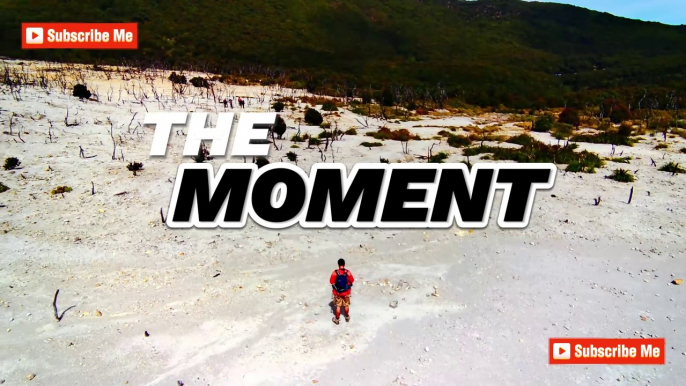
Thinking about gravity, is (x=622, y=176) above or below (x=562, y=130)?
below

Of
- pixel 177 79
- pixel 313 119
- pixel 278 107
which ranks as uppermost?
pixel 177 79

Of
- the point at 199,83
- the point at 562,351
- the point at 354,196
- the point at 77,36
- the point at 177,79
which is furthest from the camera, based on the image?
the point at 77,36

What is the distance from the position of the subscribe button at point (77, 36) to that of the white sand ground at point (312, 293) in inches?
1789

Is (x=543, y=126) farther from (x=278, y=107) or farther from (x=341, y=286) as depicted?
(x=341, y=286)

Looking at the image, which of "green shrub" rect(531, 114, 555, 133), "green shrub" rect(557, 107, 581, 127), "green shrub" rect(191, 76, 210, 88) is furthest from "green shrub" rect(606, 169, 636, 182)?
"green shrub" rect(191, 76, 210, 88)

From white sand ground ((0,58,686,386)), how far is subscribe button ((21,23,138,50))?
149 ft

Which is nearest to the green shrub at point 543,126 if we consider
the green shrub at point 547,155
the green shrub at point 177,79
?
the green shrub at point 547,155

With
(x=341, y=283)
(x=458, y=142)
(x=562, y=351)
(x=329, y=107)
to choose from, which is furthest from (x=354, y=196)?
(x=329, y=107)

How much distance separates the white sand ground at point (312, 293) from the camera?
24.9ft

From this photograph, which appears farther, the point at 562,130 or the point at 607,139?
the point at 562,130

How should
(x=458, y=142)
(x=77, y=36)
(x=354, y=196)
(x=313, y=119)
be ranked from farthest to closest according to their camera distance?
(x=77, y=36) < (x=313, y=119) < (x=458, y=142) < (x=354, y=196)

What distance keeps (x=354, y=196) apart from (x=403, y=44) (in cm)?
8893

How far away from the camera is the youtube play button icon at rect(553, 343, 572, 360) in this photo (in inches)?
312

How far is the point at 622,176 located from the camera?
58.9ft
